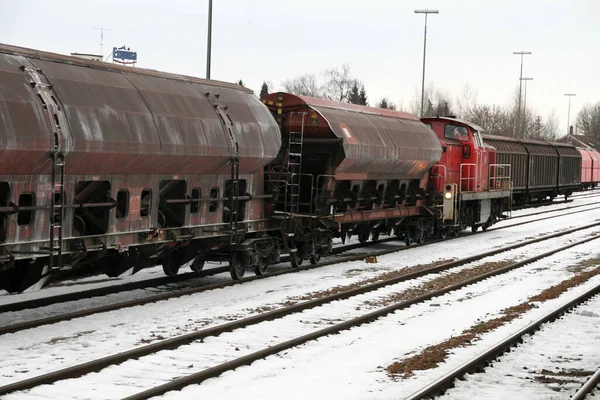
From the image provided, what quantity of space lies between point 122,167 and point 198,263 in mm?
4917

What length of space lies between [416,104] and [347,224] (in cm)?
10082

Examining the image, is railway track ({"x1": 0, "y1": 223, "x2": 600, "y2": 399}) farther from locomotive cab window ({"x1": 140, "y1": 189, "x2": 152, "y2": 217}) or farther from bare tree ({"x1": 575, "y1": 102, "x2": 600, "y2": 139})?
bare tree ({"x1": 575, "y1": 102, "x2": 600, "y2": 139})

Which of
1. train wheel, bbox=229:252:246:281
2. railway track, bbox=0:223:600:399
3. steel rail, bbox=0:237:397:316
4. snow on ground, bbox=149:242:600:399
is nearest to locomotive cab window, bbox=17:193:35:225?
steel rail, bbox=0:237:397:316

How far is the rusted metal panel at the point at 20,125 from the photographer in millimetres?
10891

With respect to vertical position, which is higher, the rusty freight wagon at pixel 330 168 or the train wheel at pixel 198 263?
the rusty freight wagon at pixel 330 168

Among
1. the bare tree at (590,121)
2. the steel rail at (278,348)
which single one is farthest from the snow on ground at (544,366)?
the bare tree at (590,121)

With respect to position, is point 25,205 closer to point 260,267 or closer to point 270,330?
point 270,330

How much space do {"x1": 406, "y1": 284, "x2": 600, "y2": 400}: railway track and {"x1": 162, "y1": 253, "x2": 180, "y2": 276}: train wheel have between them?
6.59m

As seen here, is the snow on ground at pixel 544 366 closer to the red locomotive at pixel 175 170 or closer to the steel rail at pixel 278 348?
the steel rail at pixel 278 348

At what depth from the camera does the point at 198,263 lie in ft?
57.8

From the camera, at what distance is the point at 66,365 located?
9875 mm

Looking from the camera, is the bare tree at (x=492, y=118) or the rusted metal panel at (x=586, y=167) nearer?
the rusted metal panel at (x=586, y=167)

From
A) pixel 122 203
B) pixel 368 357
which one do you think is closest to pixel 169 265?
pixel 122 203

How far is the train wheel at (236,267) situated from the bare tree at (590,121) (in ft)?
558
